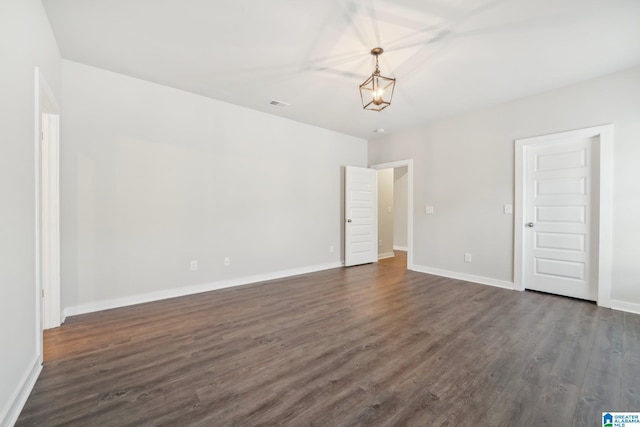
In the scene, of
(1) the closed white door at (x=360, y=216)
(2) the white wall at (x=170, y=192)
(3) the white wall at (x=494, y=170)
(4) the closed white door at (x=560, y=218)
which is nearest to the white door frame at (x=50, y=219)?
(2) the white wall at (x=170, y=192)

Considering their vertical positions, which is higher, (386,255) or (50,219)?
(50,219)

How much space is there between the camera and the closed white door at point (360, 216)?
5.53 metres

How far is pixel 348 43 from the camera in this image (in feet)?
8.49

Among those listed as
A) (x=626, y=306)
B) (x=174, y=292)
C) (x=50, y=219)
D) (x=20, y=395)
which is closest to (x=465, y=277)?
(x=626, y=306)

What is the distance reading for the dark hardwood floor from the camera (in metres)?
1.57

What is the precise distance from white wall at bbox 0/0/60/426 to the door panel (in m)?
5.34

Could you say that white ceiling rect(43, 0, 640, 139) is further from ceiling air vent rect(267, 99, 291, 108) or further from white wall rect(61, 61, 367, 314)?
white wall rect(61, 61, 367, 314)

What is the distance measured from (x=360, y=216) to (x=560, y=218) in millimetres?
3186

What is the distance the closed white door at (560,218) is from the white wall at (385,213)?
308 centimetres

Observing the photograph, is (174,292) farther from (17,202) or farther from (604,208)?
(604,208)

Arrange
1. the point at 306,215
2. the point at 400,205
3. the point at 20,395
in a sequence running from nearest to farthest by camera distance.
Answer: the point at 20,395
the point at 306,215
the point at 400,205

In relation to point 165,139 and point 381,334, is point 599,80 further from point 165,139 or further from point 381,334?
point 165,139

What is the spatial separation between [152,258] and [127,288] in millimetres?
428

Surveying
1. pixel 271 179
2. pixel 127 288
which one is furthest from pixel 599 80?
pixel 127 288
